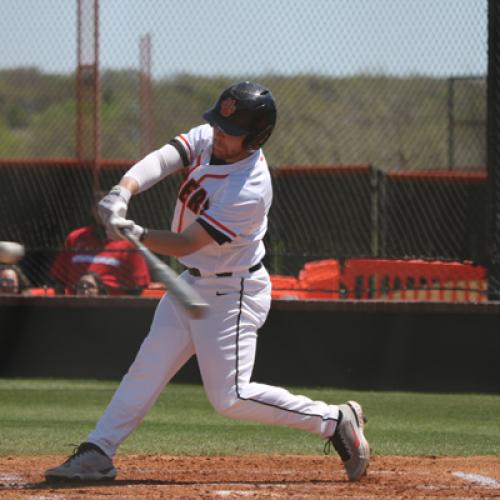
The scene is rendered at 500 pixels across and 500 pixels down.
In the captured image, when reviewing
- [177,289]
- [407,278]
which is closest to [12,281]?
[407,278]

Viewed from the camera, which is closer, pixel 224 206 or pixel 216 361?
pixel 224 206

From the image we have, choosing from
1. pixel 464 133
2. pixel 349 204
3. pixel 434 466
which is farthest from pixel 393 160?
pixel 434 466

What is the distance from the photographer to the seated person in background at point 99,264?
372 inches

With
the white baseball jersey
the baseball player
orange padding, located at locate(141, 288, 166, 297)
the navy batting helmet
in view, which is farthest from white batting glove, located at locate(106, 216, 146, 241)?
orange padding, located at locate(141, 288, 166, 297)

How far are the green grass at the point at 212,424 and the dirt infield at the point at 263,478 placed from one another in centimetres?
41

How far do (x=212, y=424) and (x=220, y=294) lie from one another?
8.26ft

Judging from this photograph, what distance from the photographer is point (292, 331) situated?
9062mm

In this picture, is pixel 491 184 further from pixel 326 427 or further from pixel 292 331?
pixel 326 427

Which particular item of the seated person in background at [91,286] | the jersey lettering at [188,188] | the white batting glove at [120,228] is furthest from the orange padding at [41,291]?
the white batting glove at [120,228]

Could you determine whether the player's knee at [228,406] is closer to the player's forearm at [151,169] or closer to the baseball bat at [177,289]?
the baseball bat at [177,289]

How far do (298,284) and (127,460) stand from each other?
4032mm

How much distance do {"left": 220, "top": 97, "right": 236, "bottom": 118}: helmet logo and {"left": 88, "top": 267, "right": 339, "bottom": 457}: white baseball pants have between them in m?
0.68

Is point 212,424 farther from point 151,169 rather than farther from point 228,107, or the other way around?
point 228,107

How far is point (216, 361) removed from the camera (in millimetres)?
5012
